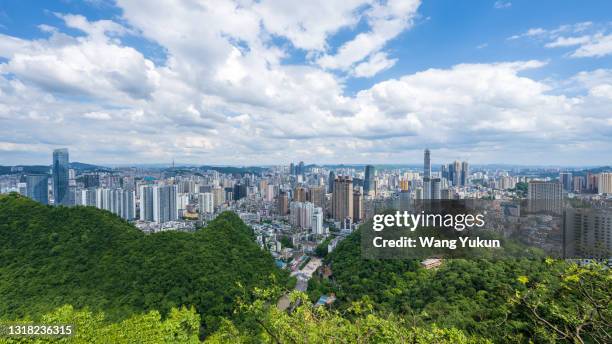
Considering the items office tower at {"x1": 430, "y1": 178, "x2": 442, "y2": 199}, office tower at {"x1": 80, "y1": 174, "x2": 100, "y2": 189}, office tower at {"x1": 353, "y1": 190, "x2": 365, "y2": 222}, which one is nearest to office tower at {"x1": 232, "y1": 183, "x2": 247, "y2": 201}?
office tower at {"x1": 80, "y1": 174, "x2": 100, "y2": 189}

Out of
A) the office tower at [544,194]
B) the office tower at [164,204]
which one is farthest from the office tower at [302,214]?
the office tower at [544,194]

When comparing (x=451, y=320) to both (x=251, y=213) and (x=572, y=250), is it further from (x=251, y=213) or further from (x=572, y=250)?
(x=251, y=213)

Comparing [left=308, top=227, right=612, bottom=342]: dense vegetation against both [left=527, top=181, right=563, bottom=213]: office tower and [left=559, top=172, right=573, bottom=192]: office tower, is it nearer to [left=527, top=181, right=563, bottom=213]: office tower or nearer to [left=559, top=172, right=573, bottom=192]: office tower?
[left=527, top=181, right=563, bottom=213]: office tower

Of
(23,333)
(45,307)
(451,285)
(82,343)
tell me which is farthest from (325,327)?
(45,307)

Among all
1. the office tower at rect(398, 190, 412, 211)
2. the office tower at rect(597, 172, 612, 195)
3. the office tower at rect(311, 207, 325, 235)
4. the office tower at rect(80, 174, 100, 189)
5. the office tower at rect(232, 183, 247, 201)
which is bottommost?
the office tower at rect(311, 207, 325, 235)

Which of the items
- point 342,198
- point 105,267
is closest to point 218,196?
point 342,198

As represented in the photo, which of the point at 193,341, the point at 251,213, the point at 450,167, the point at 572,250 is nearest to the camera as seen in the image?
the point at 193,341
